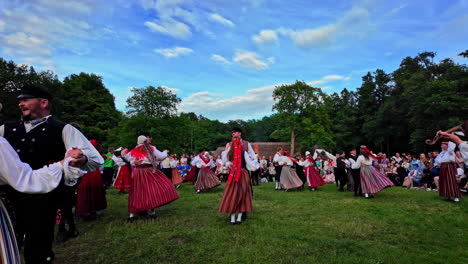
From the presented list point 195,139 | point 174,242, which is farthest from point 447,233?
point 195,139

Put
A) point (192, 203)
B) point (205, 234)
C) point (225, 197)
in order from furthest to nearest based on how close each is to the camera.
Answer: point (192, 203) → point (225, 197) → point (205, 234)

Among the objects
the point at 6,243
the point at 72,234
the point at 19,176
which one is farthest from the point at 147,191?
the point at 19,176

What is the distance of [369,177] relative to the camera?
9742 millimetres

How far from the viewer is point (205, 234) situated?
5109 millimetres

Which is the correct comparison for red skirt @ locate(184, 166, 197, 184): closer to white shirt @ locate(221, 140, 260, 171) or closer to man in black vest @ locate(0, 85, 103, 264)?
white shirt @ locate(221, 140, 260, 171)

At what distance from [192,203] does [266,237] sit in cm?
433

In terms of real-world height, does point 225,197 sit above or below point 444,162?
below

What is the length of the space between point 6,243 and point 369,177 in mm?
10275

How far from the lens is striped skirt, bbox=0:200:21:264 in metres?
1.67

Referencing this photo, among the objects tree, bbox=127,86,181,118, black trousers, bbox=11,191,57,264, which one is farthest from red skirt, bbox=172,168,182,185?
tree, bbox=127,86,181,118

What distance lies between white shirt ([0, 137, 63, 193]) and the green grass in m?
2.67

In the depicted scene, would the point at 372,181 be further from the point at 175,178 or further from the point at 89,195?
the point at 175,178

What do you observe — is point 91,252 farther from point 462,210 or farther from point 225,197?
point 462,210

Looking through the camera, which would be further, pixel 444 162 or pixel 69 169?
pixel 444 162
